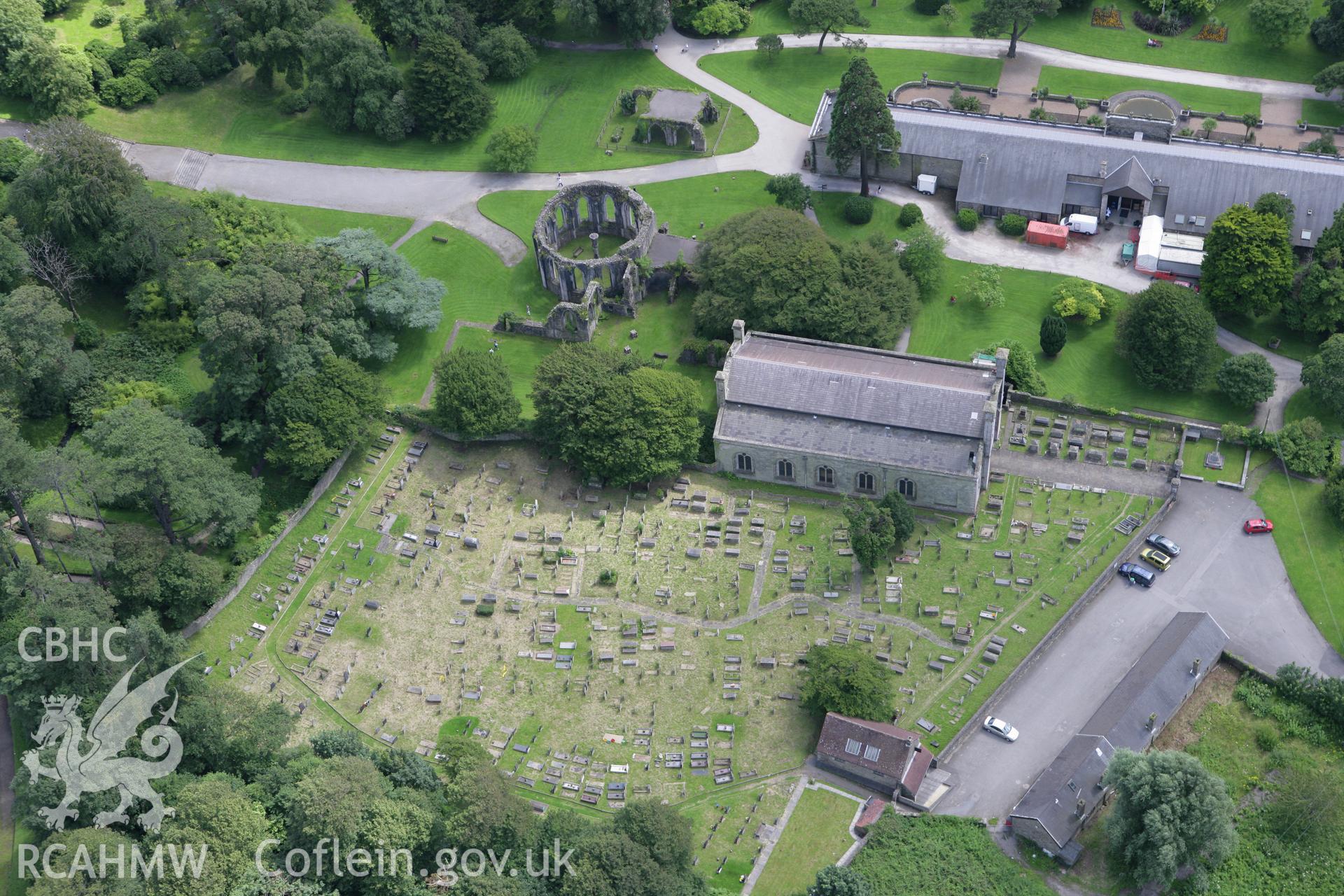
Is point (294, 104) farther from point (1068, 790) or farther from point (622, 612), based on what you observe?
point (1068, 790)

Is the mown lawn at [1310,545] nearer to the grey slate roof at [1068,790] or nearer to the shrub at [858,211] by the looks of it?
the grey slate roof at [1068,790]

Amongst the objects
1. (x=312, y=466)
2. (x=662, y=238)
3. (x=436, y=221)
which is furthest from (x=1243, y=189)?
(x=312, y=466)

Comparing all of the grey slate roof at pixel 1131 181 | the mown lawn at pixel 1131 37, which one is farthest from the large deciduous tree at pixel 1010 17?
the grey slate roof at pixel 1131 181

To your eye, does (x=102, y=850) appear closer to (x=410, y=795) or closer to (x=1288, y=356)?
(x=410, y=795)

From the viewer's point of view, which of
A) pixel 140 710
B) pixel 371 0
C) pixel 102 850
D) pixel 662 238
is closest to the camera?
pixel 102 850

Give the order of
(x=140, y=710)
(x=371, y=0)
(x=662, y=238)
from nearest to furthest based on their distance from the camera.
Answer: (x=140, y=710) < (x=662, y=238) < (x=371, y=0)
